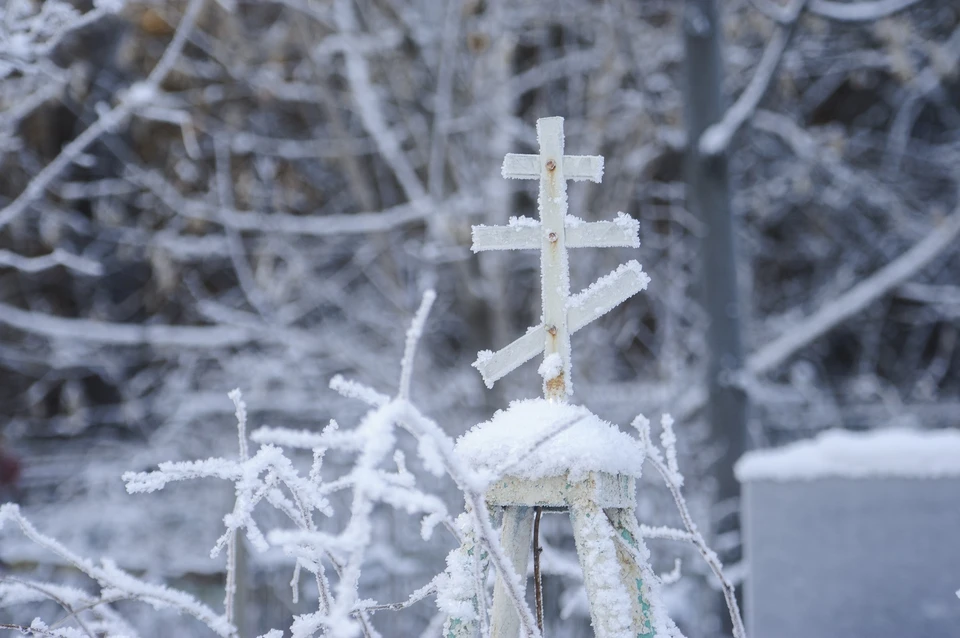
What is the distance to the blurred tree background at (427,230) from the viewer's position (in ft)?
19.7

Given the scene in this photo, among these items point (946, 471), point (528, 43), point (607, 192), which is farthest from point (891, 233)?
point (946, 471)

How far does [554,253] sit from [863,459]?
1732mm

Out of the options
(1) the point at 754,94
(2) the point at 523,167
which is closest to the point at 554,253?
(2) the point at 523,167

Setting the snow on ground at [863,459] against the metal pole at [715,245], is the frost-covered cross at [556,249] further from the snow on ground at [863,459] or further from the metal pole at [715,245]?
the metal pole at [715,245]

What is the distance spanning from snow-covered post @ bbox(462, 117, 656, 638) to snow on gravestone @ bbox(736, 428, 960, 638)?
1.54 m

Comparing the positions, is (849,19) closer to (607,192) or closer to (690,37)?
(690,37)

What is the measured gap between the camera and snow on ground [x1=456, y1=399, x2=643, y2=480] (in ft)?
4.44

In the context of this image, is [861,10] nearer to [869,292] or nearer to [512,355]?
[869,292]

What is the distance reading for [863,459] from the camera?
2838 millimetres

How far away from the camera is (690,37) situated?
564 centimetres

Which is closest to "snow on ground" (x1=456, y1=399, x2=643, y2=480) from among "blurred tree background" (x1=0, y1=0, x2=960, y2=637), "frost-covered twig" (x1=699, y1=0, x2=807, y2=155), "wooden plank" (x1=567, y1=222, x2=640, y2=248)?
"wooden plank" (x1=567, y1=222, x2=640, y2=248)

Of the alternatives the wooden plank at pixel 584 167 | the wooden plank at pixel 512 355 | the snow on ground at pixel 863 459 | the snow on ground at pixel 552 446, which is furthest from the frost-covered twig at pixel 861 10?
the snow on ground at pixel 552 446

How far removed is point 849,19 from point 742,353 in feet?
6.36

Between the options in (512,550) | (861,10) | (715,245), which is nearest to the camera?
(512,550)
